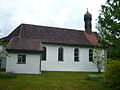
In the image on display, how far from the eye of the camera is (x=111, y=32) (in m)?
21.6

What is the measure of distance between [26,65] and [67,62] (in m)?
8.52

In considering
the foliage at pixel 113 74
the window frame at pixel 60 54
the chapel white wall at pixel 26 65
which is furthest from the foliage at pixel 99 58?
the foliage at pixel 113 74

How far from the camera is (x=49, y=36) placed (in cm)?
2809

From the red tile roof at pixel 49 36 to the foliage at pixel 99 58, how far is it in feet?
5.68

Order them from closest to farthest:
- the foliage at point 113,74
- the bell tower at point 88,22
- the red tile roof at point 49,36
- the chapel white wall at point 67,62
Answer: the foliage at point 113,74
the red tile roof at point 49,36
the chapel white wall at point 67,62
the bell tower at point 88,22

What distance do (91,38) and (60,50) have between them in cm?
746

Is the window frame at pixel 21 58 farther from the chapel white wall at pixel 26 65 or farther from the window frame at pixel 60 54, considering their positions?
the window frame at pixel 60 54

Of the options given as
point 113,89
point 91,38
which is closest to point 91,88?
point 113,89

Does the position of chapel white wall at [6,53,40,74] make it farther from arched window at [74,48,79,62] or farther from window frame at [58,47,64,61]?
arched window at [74,48,79,62]

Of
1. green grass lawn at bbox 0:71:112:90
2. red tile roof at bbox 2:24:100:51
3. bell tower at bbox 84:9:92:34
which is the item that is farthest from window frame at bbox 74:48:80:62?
green grass lawn at bbox 0:71:112:90

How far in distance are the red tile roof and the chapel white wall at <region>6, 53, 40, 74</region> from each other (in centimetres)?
223

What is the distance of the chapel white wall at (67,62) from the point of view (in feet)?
87.2

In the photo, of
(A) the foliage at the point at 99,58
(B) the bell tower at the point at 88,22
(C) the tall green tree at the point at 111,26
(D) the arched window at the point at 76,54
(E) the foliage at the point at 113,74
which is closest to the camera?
(E) the foliage at the point at 113,74

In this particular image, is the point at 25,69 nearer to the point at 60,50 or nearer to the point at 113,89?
the point at 60,50
